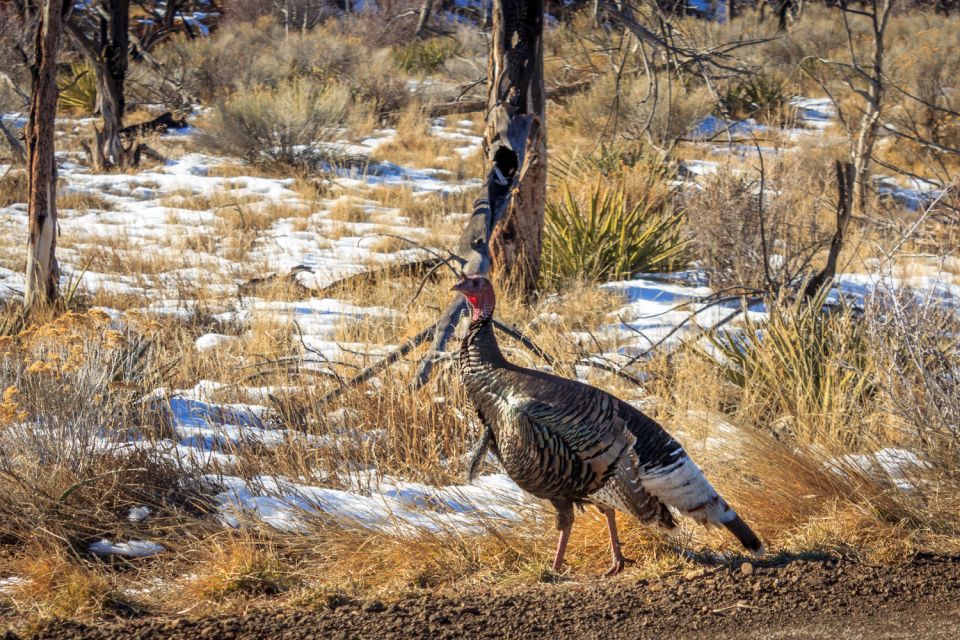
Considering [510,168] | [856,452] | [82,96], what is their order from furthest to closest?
[82,96], [510,168], [856,452]

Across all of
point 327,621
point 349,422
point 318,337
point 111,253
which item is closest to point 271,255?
point 111,253

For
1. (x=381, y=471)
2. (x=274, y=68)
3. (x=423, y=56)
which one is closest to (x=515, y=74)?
(x=381, y=471)

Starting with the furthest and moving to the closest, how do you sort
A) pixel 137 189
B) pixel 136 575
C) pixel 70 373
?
pixel 137 189
pixel 70 373
pixel 136 575

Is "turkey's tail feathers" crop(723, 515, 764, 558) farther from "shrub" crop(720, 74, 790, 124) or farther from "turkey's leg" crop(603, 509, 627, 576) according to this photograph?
"shrub" crop(720, 74, 790, 124)

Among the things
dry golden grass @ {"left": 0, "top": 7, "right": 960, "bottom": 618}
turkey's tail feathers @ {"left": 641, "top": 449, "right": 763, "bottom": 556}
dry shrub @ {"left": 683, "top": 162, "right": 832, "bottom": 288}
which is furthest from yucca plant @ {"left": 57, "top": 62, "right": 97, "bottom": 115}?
turkey's tail feathers @ {"left": 641, "top": 449, "right": 763, "bottom": 556}

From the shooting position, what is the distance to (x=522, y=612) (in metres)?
2.91

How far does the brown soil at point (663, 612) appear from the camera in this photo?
2.78m

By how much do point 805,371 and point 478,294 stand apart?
216cm

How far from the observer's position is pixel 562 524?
321 cm

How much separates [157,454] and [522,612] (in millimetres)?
1897

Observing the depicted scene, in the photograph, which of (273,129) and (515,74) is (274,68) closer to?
(273,129)

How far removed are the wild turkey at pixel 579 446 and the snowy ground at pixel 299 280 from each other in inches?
24.6

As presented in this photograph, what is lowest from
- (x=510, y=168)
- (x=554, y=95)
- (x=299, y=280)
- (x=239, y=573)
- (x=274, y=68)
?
(x=299, y=280)

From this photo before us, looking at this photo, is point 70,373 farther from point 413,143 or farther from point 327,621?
point 413,143
